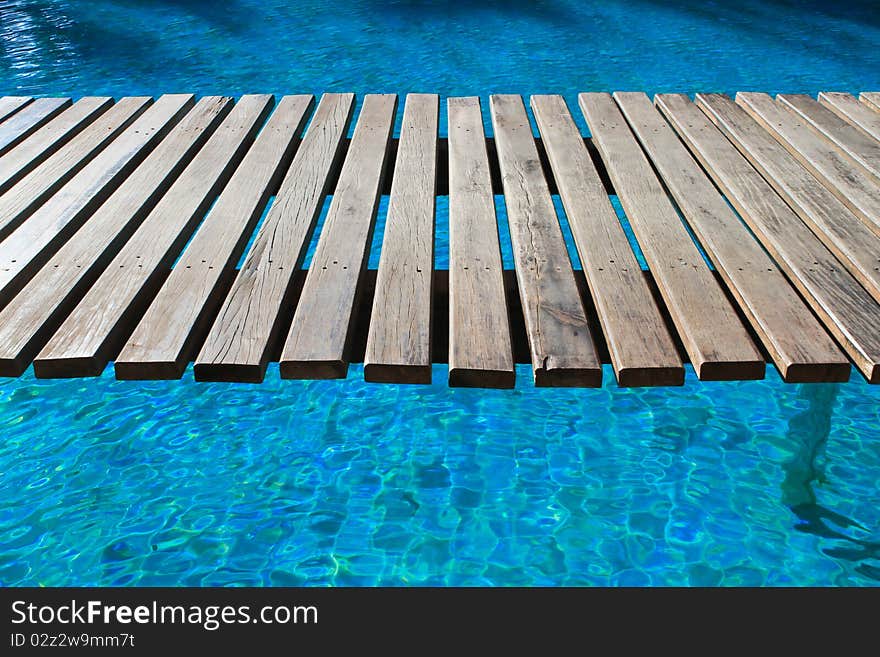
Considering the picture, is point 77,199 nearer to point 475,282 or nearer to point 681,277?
point 475,282

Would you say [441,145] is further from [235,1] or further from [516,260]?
[235,1]

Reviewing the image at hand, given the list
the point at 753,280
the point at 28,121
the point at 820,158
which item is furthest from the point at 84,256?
the point at 820,158

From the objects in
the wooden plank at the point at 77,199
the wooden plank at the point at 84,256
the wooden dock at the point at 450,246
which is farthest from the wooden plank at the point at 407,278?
the wooden plank at the point at 77,199

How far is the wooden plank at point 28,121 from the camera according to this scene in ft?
9.31

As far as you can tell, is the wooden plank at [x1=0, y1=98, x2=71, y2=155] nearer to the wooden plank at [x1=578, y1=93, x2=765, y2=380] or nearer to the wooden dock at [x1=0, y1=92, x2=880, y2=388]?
the wooden dock at [x1=0, y1=92, x2=880, y2=388]

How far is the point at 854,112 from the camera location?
3.00 meters

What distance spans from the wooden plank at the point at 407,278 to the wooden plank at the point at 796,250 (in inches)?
34.0

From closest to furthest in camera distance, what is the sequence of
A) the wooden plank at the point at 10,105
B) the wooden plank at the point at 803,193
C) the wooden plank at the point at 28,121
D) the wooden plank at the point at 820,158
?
the wooden plank at the point at 803,193
the wooden plank at the point at 820,158
the wooden plank at the point at 28,121
the wooden plank at the point at 10,105

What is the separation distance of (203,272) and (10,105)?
180 centimetres

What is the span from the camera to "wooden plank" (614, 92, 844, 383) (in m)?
1.63

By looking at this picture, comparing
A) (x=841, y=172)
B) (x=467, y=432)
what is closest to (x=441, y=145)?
(x=467, y=432)

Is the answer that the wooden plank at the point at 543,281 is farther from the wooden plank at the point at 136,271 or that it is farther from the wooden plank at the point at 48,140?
the wooden plank at the point at 48,140

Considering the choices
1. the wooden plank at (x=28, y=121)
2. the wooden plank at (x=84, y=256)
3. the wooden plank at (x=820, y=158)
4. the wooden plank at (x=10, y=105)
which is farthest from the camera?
the wooden plank at (x=10, y=105)

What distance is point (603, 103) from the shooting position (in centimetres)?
315
